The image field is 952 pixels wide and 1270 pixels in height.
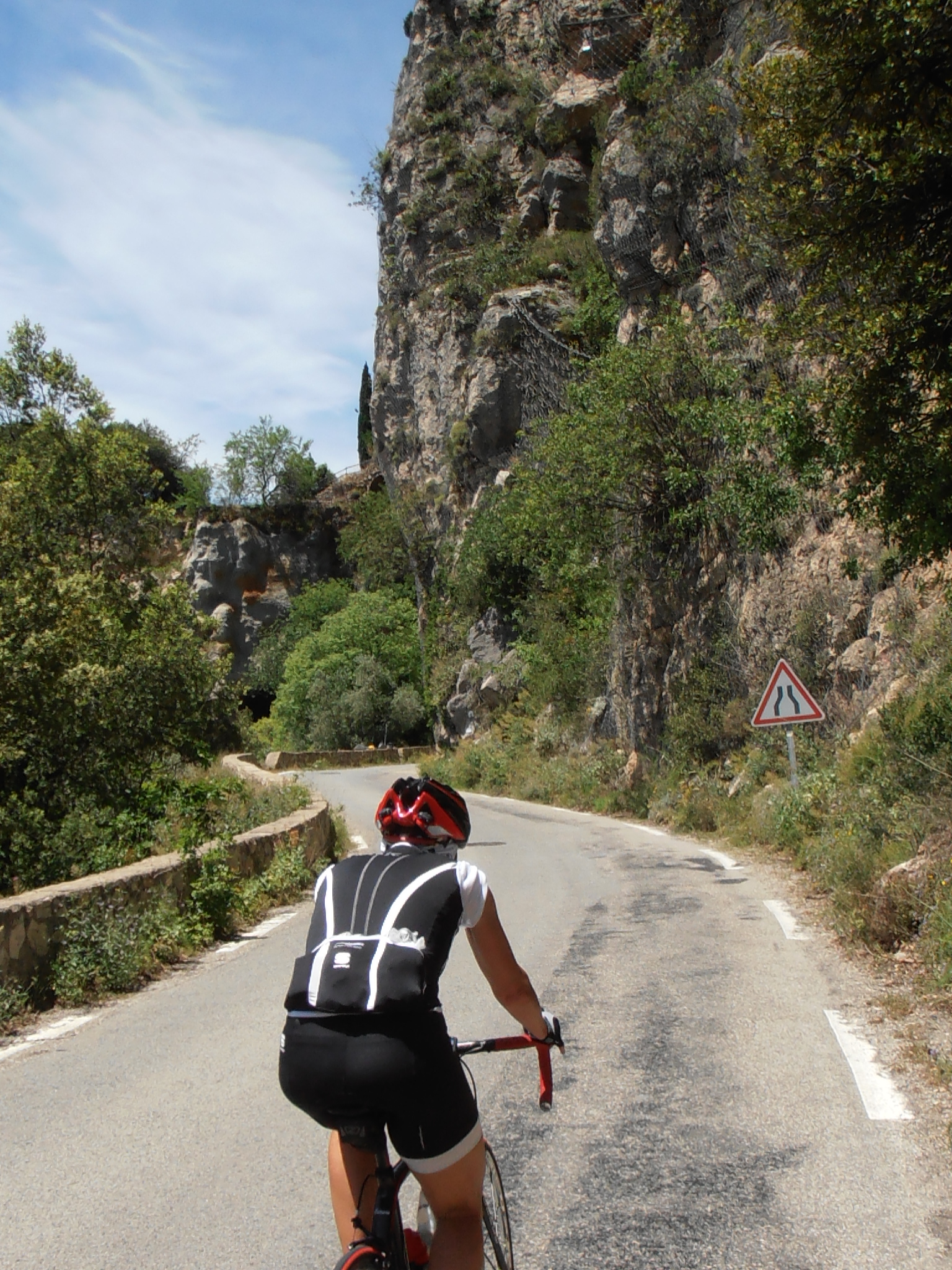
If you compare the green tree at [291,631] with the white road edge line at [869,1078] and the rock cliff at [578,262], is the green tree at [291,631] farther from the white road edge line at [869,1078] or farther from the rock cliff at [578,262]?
the white road edge line at [869,1078]

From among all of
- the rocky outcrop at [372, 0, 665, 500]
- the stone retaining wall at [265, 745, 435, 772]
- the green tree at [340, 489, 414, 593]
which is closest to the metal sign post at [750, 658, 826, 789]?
the rocky outcrop at [372, 0, 665, 500]

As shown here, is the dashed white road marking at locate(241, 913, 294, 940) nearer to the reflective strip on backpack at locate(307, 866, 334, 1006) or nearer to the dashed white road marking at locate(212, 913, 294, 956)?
the dashed white road marking at locate(212, 913, 294, 956)

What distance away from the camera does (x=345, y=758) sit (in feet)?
161

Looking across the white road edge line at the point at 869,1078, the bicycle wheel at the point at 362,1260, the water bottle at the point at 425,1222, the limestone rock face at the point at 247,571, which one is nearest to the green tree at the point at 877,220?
the white road edge line at the point at 869,1078

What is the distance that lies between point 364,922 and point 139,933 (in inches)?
252

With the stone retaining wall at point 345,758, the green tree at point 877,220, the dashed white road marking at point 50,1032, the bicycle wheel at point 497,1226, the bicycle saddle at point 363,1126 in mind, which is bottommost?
the stone retaining wall at point 345,758

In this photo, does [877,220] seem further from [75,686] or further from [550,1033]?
[75,686]

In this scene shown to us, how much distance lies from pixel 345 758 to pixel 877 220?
137 feet

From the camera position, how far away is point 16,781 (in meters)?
15.1

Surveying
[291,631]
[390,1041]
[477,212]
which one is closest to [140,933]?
[390,1041]

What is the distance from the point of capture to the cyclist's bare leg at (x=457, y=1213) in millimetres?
2377

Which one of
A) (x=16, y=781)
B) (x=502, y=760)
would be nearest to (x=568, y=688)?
(x=502, y=760)

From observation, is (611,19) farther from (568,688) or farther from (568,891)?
(568,891)

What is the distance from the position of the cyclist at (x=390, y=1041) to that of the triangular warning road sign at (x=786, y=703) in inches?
499
